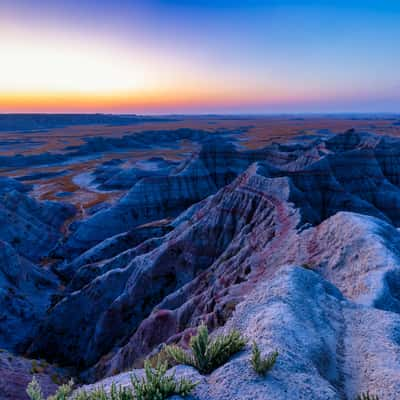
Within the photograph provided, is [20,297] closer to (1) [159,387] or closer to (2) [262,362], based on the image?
(1) [159,387]

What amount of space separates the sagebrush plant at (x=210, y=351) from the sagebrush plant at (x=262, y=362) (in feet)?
1.96

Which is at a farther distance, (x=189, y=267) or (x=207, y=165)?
(x=207, y=165)

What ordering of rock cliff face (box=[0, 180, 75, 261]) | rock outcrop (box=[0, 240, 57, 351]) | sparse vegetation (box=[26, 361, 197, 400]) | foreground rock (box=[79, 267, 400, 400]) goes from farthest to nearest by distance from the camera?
rock cliff face (box=[0, 180, 75, 261]) < rock outcrop (box=[0, 240, 57, 351]) < foreground rock (box=[79, 267, 400, 400]) < sparse vegetation (box=[26, 361, 197, 400])

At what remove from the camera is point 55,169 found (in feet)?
355

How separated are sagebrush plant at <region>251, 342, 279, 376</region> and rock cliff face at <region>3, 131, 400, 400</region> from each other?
0.39ft

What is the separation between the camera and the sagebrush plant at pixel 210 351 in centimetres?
582

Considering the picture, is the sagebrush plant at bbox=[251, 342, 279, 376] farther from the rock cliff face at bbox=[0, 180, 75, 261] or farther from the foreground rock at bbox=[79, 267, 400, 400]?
the rock cliff face at bbox=[0, 180, 75, 261]

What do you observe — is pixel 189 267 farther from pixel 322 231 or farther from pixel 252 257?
pixel 322 231

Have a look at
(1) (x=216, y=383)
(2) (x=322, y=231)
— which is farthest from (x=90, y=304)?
(1) (x=216, y=383)

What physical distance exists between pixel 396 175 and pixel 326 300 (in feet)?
130

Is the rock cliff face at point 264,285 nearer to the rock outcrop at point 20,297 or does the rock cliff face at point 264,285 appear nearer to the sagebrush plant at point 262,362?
the sagebrush plant at point 262,362

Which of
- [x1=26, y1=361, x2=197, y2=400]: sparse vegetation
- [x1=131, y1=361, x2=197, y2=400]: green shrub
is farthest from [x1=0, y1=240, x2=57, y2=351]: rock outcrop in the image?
[x1=131, y1=361, x2=197, y2=400]: green shrub

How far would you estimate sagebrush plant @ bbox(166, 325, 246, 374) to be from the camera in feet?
19.1

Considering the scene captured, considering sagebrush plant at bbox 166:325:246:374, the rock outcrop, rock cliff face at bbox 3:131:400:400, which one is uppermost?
sagebrush plant at bbox 166:325:246:374
